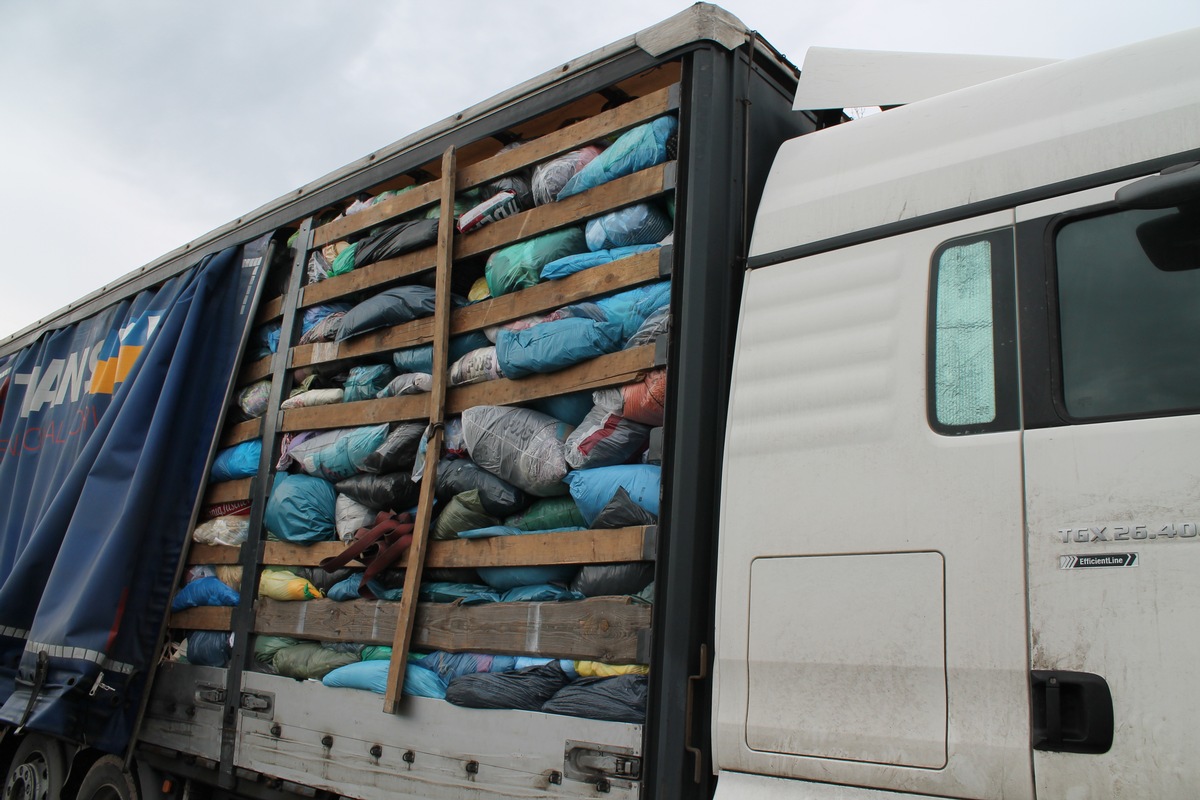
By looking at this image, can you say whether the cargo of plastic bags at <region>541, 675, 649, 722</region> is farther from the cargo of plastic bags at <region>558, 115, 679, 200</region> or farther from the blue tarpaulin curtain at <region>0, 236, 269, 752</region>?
the blue tarpaulin curtain at <region>0, 236, 269, 752</region>

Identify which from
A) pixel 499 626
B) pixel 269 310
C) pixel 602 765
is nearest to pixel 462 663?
pixel 499 626

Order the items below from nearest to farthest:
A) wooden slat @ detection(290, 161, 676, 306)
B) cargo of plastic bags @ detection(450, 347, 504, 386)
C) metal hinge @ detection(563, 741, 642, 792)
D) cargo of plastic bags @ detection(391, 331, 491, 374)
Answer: metal hinge @ detection(563, 741, 642, 792) → wooden slat @ detection(290, 161, 676, 306) → cargo of plastic bags @ detection(450, 347, 504, 386) → cargo of plastic bags @ detection(391, 331, 491, 374)

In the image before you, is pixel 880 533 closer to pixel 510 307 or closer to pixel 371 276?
pixel 510 307

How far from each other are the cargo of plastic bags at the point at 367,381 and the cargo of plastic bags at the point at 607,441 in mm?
1255

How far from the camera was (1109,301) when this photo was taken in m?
2.23

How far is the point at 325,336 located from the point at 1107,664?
345cm

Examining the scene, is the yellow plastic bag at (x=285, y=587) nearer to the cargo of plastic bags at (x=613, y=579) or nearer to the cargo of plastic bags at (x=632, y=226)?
the cargo of plastic bags at (x=613, y=579)

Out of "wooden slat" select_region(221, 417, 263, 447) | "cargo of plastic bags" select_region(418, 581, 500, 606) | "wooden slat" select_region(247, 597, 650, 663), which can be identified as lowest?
"wooden slat" select_region(247, 597, 650, 663)

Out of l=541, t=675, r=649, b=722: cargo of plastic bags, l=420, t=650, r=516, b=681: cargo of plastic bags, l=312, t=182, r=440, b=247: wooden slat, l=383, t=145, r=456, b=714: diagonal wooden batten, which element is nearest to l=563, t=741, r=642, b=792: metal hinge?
l=541, t=675, r=649, b=722: cargo of plastic bags

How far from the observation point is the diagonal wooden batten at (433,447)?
342 cm

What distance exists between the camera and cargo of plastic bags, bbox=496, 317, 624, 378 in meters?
3.20

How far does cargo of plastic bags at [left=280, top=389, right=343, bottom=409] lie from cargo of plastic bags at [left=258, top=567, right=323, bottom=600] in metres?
0.73

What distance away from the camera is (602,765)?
276cm

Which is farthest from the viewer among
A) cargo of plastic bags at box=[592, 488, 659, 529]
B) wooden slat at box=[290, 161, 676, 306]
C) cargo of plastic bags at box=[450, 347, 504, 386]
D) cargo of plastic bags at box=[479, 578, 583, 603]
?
cargo of plastic bags at box=[450, 347, 504, 386]
